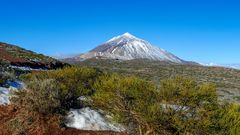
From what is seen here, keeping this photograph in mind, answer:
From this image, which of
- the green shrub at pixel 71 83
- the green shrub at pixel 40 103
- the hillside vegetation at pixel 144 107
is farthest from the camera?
the green shrub at pixel 71 83

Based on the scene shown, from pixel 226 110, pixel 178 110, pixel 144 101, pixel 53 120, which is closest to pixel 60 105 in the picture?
pixel 53 120

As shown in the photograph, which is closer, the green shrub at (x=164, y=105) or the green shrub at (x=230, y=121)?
the green shrub at (x=230, y=121)

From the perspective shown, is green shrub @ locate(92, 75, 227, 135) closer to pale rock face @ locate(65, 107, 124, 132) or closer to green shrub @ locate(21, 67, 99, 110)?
pale rock face @ locate(65, 107, 124, 132)

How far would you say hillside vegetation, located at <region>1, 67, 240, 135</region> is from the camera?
11.6 meters

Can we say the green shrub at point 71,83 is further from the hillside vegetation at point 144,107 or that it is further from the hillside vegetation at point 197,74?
the hillside vegetation at point 197,74

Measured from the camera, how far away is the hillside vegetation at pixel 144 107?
1155 cm

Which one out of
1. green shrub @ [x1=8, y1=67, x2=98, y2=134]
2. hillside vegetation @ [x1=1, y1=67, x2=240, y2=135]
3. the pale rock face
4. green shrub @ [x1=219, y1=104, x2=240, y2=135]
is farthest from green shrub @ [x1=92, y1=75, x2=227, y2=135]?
green shrub @ [x1=8, y1=67, x2=98, y2=134]

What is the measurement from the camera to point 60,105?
48.2 feet

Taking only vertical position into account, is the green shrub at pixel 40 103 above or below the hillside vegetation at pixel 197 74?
above

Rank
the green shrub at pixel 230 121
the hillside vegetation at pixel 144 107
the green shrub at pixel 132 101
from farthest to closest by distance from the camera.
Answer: the green shrub at pixel 132 101 → the hillside vegetation at pixel 144 107 → the green shrub at pixel 230 121

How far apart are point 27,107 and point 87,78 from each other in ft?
16.0

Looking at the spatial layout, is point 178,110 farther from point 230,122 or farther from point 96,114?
point 96,114

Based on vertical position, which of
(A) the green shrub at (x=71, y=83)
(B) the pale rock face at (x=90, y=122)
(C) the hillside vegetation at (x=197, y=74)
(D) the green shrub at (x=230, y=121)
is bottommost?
(C) the hillside vegetation at (x=197, y=74)

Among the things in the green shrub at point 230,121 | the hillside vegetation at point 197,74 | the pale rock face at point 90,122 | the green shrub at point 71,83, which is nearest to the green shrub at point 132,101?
the pale rock face at point 90,122
